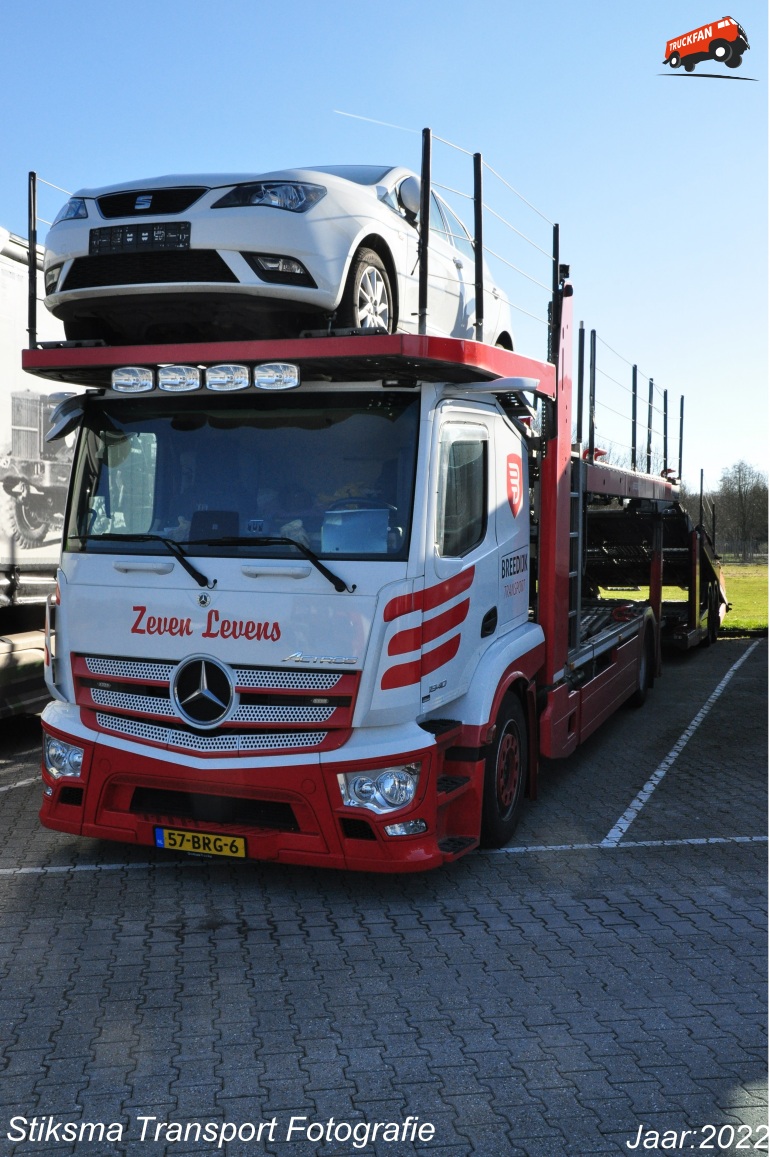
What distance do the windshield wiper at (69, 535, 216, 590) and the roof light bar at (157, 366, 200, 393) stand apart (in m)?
Answer: 0.76

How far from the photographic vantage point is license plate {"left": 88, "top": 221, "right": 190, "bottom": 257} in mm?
5188

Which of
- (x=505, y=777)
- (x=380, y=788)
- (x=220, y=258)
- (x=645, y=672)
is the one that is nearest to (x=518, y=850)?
(x=505, y=777)

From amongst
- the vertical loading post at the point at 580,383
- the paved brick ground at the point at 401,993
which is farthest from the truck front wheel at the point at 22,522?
the vertical loading post at the point at 580,383

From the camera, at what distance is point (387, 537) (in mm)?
5160

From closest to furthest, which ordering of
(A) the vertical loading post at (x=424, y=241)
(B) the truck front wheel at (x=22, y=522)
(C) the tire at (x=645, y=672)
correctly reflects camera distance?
(A) the vertical loading post at (x=424, y=241) → (B) the truck front wheel at (x=22, y=522) → (C) the tire at (x=645, y=672)

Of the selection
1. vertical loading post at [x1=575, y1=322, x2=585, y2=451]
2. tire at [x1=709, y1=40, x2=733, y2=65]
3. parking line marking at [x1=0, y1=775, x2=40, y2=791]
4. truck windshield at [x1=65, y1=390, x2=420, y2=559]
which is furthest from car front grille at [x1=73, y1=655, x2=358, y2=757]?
tire at [x1=709, y1=40, x2=733, y2=65]

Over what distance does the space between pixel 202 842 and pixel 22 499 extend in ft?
13.1

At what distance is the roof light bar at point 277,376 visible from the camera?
5.11 m

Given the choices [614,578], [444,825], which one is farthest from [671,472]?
[444,825]

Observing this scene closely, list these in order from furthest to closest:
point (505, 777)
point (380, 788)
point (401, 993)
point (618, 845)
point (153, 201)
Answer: point (618, 845)
point (505, 777)
point (153, 201)
point (380, 788)
point (401, 993)

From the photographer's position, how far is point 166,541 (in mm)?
5375

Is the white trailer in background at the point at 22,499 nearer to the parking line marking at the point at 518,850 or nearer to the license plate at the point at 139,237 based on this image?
the parking line marking at the point at 518,850

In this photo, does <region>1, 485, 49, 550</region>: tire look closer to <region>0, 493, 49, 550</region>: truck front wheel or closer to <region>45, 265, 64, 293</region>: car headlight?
<region>0, 493, 49, 550</region>: truck front wheel

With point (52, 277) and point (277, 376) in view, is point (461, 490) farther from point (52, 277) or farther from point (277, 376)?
point (52, 277)
